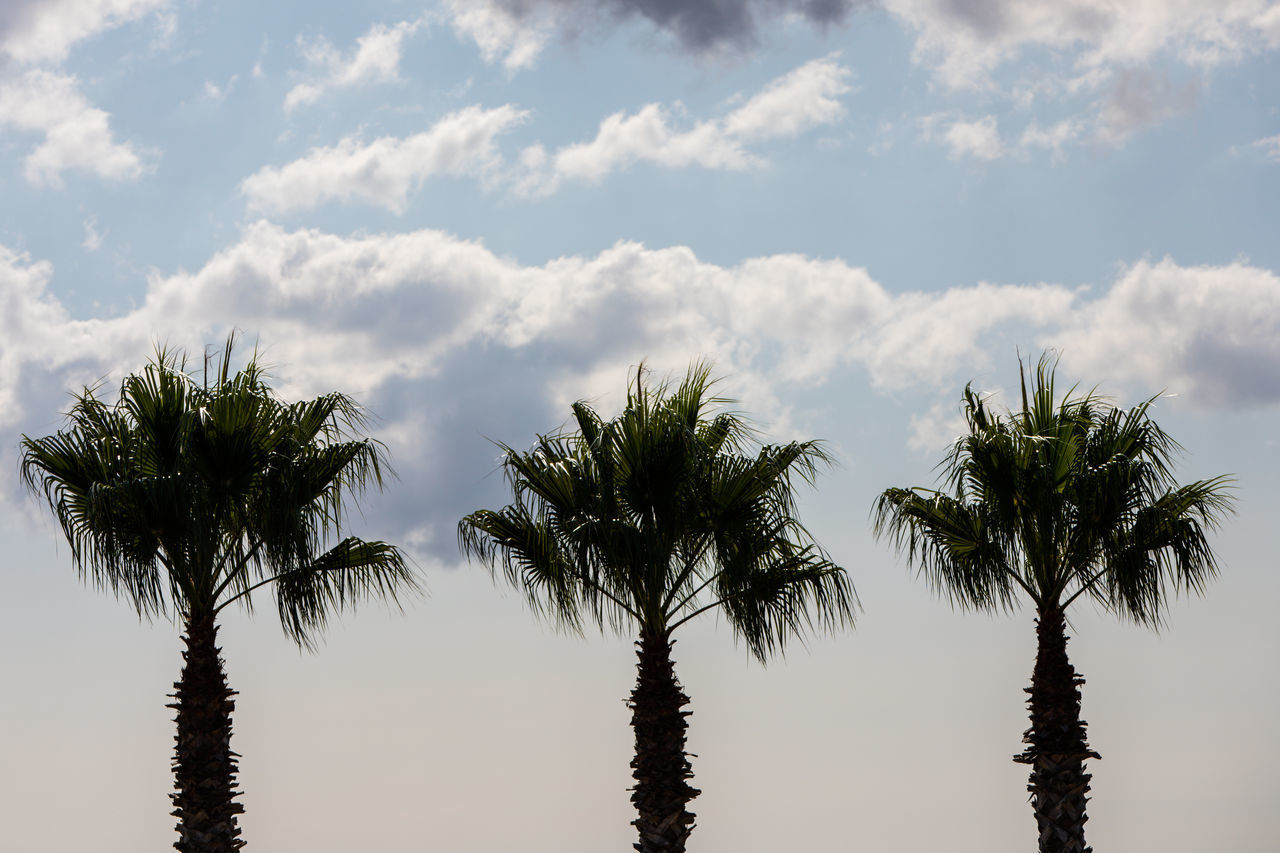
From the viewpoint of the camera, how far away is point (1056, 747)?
20562 mm

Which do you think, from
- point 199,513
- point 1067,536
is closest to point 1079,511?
point 1067,536

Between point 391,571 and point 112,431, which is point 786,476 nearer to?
point 391,571

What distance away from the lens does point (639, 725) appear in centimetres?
2011

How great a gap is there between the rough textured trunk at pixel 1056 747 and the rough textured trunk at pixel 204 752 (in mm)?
11437

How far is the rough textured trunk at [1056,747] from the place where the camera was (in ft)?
66.6

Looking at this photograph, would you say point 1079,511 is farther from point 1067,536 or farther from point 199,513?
point 199,513

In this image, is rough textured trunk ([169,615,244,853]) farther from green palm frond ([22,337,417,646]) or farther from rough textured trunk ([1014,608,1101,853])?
rough textured trunk ([1014,608,1101,853])

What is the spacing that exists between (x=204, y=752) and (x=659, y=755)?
20.8 feet

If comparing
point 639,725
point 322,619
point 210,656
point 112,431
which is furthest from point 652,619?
point 112,431

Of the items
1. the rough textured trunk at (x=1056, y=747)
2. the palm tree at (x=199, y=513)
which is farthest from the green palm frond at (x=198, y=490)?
→ the rough textured trunk at (x=1056, y=747)

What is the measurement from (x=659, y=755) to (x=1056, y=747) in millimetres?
5844

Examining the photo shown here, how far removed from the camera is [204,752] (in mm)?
19484

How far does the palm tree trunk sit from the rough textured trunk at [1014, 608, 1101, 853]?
511 cm

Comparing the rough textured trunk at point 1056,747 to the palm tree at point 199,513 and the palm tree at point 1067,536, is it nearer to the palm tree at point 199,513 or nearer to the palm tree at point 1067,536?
the palm tree at point 1067,536
